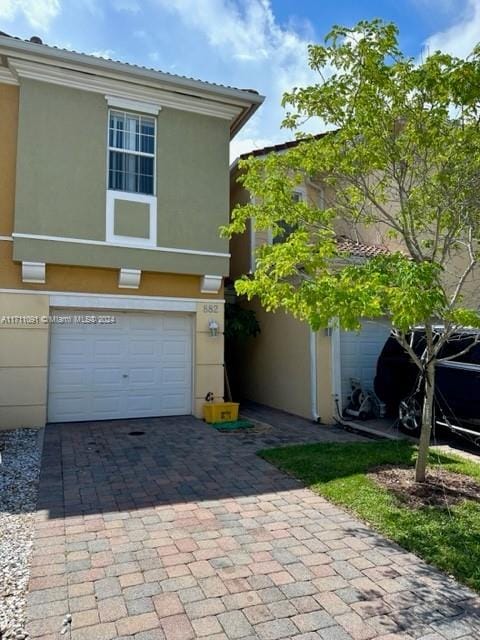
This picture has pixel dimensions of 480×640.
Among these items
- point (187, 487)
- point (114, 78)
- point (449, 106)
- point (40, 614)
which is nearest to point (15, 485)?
point (187, 487)

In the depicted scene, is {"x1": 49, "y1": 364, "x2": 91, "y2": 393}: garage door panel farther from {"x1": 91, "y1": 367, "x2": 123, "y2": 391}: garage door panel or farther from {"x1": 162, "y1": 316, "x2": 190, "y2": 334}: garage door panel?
{"x1": 162, "y1": 316, "x2": 190, "y2": 334}: garage door panel

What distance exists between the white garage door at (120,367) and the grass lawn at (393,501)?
3981 mm

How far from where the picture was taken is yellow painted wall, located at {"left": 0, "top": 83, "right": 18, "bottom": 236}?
9.62 metres

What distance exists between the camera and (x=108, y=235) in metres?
10.1

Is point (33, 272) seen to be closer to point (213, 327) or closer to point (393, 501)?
point (213, 327)

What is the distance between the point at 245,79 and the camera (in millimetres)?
10055

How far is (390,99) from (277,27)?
12.1 ft

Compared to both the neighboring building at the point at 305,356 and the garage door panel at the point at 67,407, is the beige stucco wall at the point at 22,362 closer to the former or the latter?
the garage door panel at the point at 67,407

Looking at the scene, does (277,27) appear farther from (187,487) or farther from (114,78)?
(187,487)

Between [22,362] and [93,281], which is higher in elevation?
[93,281]

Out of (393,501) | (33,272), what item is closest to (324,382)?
(393,501)

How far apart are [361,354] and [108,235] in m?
6.94

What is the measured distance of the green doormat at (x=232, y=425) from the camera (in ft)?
32.4

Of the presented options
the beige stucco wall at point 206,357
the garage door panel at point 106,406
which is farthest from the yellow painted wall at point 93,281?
the garage door panel at point 106,406
